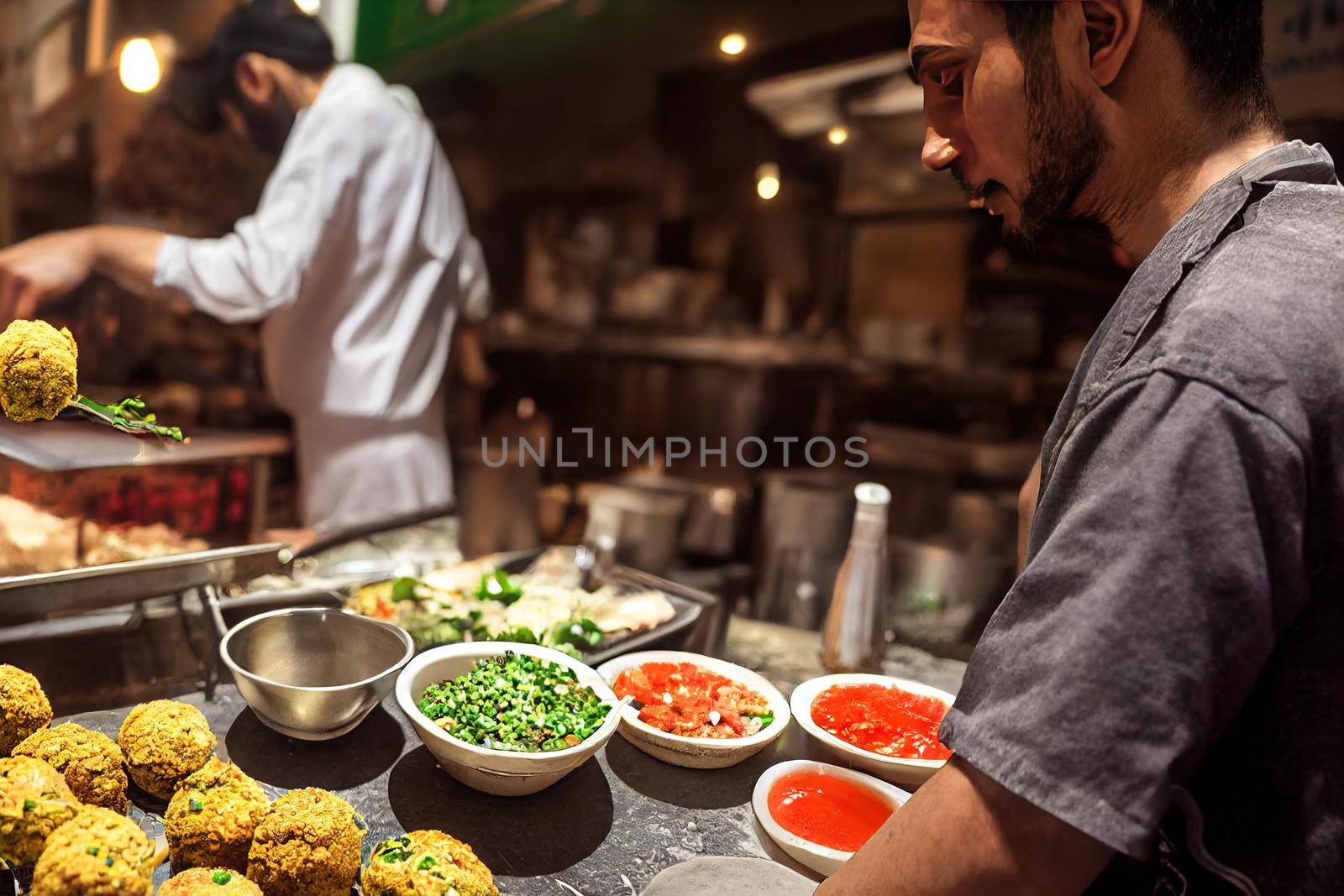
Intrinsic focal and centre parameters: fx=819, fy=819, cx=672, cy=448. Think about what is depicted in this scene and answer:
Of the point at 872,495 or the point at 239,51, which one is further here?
the point at 239,51

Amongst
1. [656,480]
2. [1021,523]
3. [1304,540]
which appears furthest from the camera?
[656,480]

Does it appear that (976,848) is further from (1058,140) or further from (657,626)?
(657,626)

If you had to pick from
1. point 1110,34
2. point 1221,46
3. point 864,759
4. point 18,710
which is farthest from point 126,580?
point 1221,46

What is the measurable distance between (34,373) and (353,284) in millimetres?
1596

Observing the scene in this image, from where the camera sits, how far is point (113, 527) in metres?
2.28

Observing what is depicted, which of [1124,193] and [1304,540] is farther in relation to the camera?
[1124,193]

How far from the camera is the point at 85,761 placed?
48.5 inches

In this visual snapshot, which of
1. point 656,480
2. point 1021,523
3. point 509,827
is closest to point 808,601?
point 656,480

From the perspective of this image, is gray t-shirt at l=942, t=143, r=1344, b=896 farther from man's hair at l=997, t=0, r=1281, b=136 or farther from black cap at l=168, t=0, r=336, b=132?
black cap at l=168, t=0, r=336, b=132

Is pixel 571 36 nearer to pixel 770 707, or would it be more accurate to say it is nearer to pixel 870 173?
pixel 870 173

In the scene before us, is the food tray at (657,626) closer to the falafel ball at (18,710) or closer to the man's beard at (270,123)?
the falafel ball at (18,710)

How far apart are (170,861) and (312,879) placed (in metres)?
0.26

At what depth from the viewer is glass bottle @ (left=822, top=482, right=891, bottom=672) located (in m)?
2.02

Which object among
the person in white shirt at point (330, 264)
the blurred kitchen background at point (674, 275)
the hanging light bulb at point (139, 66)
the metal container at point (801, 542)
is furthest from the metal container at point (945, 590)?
the hanging light bulb at point (139, 66)
